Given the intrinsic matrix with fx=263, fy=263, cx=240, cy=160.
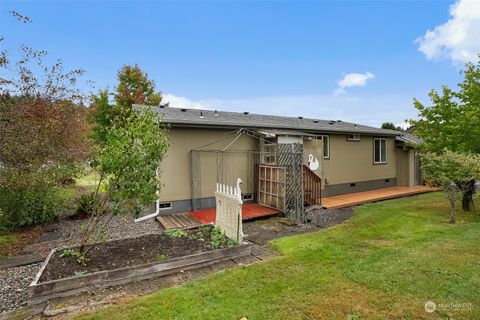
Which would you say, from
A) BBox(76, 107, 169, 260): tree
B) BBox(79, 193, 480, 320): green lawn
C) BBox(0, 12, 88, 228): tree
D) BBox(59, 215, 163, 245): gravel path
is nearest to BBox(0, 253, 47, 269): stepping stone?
BBox(59, 215, 163, 245): gravel path

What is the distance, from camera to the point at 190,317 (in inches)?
112

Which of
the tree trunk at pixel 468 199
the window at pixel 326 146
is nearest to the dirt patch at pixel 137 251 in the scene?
the window at pixel 326 146

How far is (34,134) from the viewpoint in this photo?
6.41 m

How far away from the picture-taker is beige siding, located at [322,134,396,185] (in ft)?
37.8

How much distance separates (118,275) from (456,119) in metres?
10.5

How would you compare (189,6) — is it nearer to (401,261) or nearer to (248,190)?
(248,190)

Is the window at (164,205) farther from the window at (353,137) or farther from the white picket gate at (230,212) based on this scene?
the window at (353,137)

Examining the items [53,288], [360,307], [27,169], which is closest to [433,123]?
[360,307]

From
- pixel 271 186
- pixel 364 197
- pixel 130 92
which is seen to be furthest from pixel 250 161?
pixel 130 92

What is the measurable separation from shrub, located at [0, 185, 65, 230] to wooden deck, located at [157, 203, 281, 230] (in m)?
3.11

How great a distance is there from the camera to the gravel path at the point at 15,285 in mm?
3421

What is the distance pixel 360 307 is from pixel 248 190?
660 centimetres

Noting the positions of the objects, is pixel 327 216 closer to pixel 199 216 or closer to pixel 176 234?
pixel 199 216

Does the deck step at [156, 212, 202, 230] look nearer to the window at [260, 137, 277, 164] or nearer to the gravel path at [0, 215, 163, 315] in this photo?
the gravel path at [0, 215, 163, 315]
